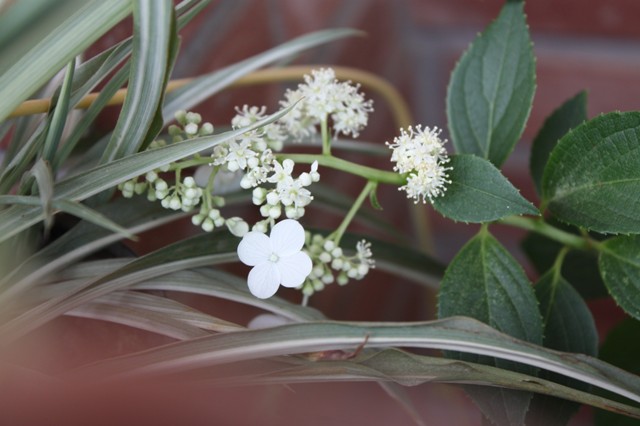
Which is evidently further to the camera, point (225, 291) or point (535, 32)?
point (535, 32)

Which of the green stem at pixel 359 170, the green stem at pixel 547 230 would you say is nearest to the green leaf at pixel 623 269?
the green stem at pixel 547 230

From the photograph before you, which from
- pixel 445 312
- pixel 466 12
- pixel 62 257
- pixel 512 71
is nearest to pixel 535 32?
pixel 466 12

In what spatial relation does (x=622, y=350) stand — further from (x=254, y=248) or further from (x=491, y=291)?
(x=254, y=248)

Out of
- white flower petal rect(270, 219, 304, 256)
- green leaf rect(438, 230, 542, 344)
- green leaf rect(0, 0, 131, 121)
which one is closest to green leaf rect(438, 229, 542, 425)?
green leaf rect(438, 230, 542, 344)

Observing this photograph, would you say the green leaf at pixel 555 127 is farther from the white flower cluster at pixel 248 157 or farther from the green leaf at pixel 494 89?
the white flower cluster at pixel 248 157

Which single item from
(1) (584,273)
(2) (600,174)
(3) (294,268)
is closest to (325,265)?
(3) (294,268)

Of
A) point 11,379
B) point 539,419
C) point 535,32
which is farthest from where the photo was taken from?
point 535,32

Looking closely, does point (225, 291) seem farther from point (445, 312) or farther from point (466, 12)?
point (466, 12)
